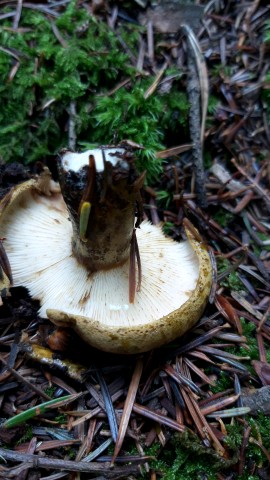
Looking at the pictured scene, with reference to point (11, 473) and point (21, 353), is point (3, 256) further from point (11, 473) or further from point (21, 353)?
point (11, 473)

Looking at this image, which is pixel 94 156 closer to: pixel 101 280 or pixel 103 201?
pixel 103 201

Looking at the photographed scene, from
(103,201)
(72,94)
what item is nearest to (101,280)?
(103,201)

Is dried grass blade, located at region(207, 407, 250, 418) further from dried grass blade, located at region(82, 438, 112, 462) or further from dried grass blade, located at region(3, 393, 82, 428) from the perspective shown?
dried grass blade, located at region(3, 393, 82, 428)

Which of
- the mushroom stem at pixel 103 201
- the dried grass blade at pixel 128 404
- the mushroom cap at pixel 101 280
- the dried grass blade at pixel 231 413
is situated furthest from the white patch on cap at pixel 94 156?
the dried grass blade at pixel 231 413

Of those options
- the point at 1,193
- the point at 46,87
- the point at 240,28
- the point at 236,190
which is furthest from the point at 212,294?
the point at 240,28

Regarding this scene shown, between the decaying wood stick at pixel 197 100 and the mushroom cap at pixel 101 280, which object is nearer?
the mushroom cap at pixel 101 280

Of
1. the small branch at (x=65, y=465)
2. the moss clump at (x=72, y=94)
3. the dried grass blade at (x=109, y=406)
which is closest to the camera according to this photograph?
the small branch at (x=65, y=465)

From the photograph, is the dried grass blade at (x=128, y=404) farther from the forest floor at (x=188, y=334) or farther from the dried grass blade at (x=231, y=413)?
the dried grass blade at (x=231, y=413)
